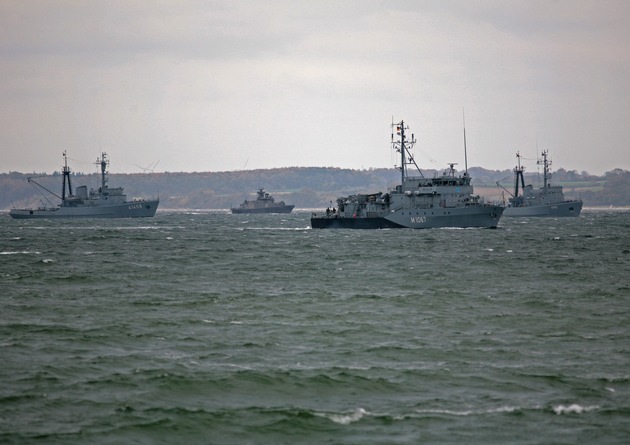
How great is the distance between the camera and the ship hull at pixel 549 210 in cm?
18950

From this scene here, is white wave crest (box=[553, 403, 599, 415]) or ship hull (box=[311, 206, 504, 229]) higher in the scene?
ship hull (box=[311, 206, 504, 229])

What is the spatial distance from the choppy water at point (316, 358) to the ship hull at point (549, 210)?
464 feet

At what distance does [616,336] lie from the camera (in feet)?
92.1

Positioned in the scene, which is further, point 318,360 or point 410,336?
point 410,336

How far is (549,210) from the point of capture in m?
190

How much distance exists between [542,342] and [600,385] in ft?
19.4

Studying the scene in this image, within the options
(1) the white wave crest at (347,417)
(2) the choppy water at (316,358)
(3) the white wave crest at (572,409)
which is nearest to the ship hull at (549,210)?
(2) the choppy water at (316,358)

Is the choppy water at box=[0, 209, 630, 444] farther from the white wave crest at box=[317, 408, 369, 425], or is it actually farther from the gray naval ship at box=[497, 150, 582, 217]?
the gray naval ship at box=[497, 150, 582, 217]

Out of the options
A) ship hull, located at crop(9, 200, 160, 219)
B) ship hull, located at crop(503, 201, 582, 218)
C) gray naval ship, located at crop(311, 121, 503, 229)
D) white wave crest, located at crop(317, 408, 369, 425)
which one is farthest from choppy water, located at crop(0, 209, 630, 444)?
ship hull, located at crop(503, 201, 582, 218)

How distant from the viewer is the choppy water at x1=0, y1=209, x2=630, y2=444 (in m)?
18.1

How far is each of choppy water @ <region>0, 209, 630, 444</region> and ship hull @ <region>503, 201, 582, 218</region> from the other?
464 feet

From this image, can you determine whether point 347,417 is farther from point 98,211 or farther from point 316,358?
point 98,211

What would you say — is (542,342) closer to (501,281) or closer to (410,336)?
(410,336)

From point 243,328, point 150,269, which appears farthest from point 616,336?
point 150,269
